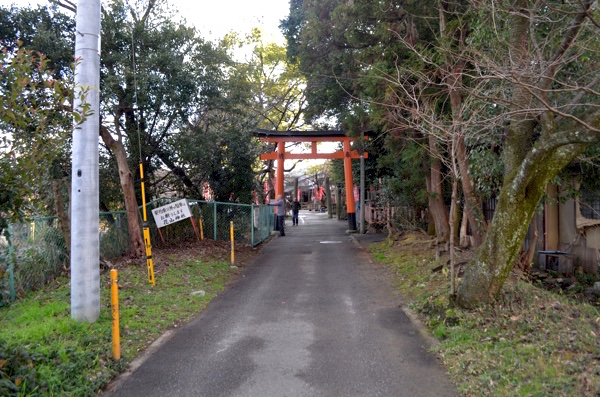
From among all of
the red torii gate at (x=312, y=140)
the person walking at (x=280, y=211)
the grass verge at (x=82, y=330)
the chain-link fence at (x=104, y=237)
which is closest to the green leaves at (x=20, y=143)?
the chain-link fence at (x=104, y=237)

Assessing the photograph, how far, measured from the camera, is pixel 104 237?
33.8 feet

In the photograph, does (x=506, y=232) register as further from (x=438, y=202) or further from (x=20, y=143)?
(x=438, y=202)

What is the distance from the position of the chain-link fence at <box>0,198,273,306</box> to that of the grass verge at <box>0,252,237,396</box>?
391mm

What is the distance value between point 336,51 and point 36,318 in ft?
37.3

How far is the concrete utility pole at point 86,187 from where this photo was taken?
20.1 feet

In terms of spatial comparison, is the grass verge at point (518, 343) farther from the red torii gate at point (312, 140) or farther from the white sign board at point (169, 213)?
the red torii gate at point (312, 140)

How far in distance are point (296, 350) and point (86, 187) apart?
353 cm

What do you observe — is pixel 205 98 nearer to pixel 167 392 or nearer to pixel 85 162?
pixel 85 162

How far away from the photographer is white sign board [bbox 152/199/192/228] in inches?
428

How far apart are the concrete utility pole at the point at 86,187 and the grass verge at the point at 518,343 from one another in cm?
455

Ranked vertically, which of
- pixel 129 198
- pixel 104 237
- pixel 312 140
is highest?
pixel 312 140

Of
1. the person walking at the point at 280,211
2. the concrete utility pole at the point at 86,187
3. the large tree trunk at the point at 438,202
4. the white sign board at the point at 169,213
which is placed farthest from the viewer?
the person walking at the point at 280,211

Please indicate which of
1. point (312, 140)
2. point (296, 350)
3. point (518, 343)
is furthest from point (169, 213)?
point (312, 140)

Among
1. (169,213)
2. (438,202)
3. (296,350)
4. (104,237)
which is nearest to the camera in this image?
(296,350)
